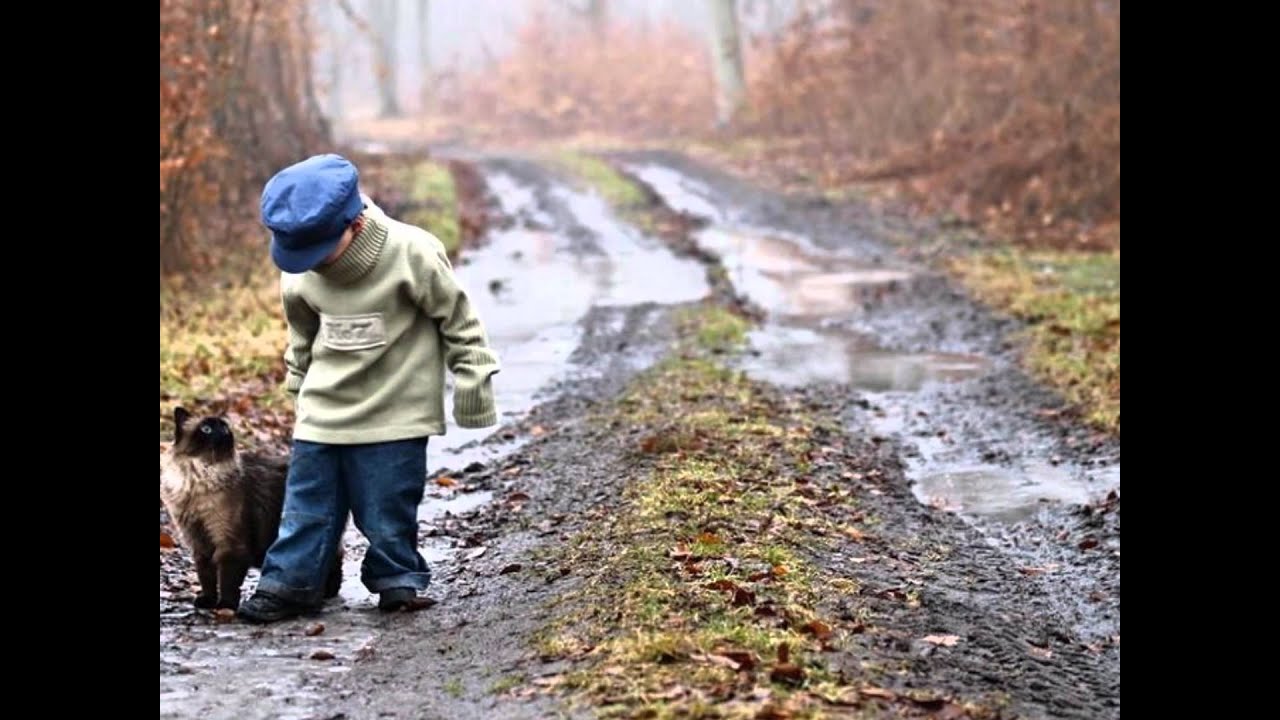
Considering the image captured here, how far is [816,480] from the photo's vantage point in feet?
32.0

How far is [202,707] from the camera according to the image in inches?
228

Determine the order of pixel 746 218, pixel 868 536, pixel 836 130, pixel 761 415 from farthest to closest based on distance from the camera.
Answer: pixel 836 130
pixel 746 218
pixel 761 415
pixel 868 536

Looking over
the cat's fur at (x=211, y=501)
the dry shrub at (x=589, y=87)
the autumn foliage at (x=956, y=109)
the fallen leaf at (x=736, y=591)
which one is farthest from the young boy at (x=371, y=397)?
the dry shrub at (x=589, y=87)

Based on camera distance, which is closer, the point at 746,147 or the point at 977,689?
the point at 977,689

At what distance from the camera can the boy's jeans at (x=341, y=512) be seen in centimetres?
710

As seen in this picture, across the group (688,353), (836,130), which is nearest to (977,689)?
(688,353)

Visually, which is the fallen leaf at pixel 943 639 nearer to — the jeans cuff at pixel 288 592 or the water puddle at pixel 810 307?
the jeans cuff at pixel 288 592

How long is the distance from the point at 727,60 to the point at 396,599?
35.4 m

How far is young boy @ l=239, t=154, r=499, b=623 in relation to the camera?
7.06m

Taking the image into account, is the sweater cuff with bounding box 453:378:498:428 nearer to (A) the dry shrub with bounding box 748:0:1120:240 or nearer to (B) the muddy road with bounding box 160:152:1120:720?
(B) the muddy road with bounding box 160:152:1120:720

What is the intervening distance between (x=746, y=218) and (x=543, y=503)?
17.7m
